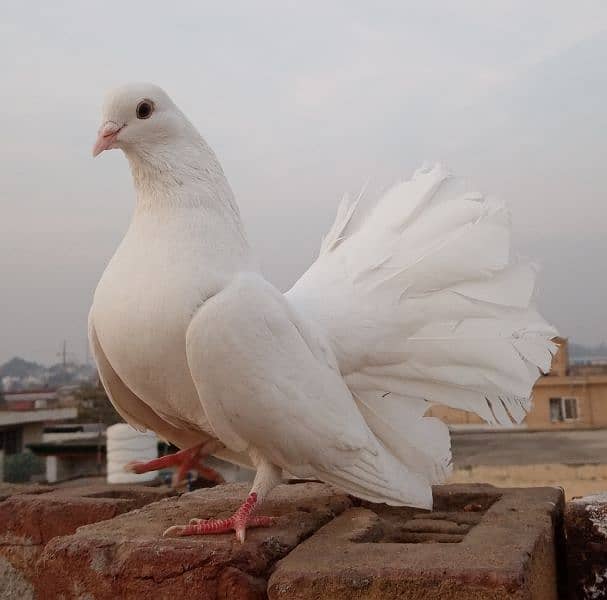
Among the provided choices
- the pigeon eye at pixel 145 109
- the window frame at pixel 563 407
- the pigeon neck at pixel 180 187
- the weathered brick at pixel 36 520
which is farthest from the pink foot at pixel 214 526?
the window frame at pixel 563 407

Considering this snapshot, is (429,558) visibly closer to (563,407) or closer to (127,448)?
(127,448)

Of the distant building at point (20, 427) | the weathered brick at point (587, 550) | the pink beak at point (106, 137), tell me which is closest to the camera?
the pink beak at point (106, 137)

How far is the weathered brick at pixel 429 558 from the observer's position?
2.12 meters

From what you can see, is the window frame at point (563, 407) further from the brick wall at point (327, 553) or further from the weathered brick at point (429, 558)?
the weathered brick at point (429, 558)

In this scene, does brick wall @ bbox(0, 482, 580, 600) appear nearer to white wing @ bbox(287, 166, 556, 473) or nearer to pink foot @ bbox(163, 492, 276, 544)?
pink foot @ bbox(163, 492, 276, 544)

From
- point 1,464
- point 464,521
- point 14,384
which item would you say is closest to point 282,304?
point 464,521

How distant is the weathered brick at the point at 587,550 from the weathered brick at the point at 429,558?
0.10 m

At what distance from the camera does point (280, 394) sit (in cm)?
268

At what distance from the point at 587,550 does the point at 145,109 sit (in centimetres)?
251

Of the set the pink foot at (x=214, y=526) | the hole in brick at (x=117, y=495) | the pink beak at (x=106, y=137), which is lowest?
the hole in brick at (x=117, y=495)

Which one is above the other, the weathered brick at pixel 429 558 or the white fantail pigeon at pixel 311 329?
the white fantail pigeon at pixel 311 329

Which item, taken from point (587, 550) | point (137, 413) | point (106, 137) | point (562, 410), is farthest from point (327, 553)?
point (562, 410)

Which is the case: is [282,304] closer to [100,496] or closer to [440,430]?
[440,430]

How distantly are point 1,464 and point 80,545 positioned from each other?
13.8 metres
